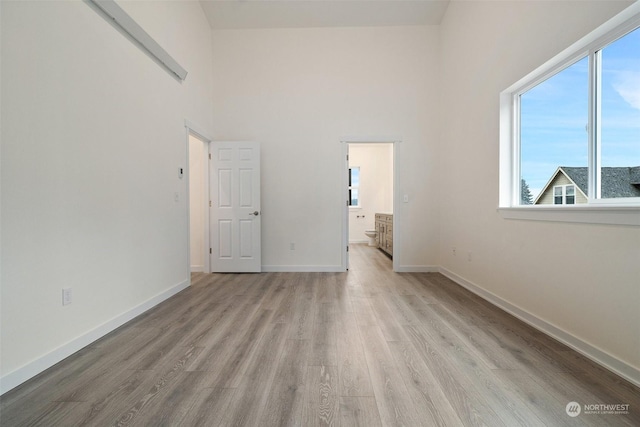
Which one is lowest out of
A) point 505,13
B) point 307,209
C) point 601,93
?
point 307,209

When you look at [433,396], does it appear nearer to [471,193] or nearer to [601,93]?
[601,93]

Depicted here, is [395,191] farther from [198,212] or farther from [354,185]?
[354,185]

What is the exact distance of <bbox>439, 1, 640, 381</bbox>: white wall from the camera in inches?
63.5

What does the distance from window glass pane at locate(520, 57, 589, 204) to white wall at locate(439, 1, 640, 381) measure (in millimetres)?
226

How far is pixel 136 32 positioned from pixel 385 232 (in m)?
4.93

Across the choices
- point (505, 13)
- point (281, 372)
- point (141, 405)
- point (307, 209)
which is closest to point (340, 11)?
point (505, 13)

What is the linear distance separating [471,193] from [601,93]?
1533 mm

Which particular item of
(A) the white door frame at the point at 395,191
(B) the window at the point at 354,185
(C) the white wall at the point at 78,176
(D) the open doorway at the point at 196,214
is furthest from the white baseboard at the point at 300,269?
(B) the window at the point at 354,185

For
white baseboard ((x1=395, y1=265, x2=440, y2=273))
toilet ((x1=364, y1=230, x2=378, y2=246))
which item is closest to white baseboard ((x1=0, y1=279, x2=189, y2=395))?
white baseboard ((x1=395, y1=265, x2=440, y2=273))

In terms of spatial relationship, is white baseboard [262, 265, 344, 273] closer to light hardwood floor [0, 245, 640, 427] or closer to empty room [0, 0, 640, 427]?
empty room [0, 0, 640, 427]

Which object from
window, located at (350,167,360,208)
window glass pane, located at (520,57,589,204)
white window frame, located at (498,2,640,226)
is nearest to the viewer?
white window frame, located at (498,2,640,226)

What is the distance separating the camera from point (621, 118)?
1714 millimetres

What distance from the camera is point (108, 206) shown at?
2.13 meters

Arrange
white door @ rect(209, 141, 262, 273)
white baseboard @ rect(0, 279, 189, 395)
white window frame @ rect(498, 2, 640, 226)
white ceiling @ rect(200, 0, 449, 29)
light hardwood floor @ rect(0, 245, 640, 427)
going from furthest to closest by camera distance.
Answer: white door @ rect(209, 141, 262, 273)
white ceiling @ rect(200, 0, 449, 29)
white window frame @ rect(498, 2, 640, 226)
white baseboard @ rect(0, 279, 189, 395)
light hardwood floor @ rect(0, 245, 640, 427)
